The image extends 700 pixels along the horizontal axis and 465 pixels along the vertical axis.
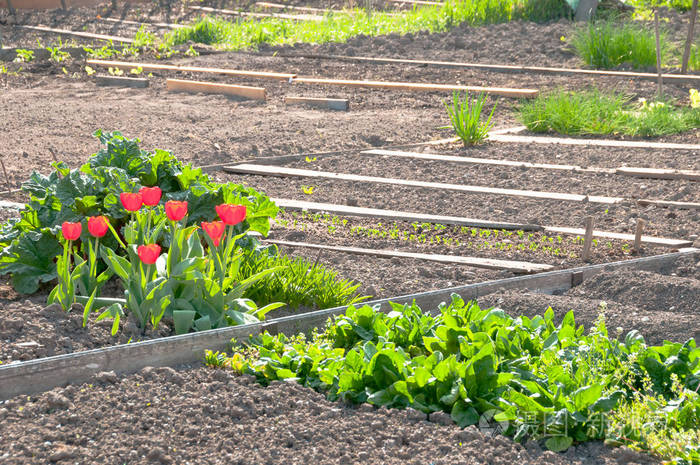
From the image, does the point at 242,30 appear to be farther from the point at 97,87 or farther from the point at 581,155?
the point at 581,155

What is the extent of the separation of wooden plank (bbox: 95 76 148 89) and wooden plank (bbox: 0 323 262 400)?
7.09 m

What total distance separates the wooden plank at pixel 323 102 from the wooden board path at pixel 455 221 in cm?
314

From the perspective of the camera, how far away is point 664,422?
265 cm

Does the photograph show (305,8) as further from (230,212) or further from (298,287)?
(230,212)

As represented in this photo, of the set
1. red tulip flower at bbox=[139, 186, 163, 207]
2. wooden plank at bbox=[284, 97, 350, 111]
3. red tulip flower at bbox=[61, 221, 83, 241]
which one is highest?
red tulip flower at bbox=[139, 186, 163, 207]

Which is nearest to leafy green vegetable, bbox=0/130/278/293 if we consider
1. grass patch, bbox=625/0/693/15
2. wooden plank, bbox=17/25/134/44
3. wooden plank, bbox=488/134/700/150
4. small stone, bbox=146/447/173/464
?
small stone, bbox=146/447/173/464

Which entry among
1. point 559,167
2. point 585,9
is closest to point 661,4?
point 585,9

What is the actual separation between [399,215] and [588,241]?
128 centimetres

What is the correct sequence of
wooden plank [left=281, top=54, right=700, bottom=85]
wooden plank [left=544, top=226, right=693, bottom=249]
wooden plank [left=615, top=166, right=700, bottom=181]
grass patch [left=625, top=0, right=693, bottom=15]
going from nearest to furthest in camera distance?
wooden plank [left=544, top=226, right=693, bottom=249]
wooden plank [left=615, top=166, right=700, bottom=181]
wooden plank [left=281, top=54, right=700, bottom=85]
grass patch [left=625, top=0, right=693, bottom=15]

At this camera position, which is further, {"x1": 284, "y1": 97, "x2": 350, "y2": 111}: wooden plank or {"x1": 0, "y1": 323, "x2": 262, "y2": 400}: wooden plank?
{"x1": 284, "y1": 97, "x2": 350, "y2": 111}: wooden plank

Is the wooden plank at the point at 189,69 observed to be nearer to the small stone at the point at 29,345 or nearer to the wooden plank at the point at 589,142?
the wooden plank at the point at 589,142

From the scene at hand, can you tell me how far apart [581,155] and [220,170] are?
2.76 meters

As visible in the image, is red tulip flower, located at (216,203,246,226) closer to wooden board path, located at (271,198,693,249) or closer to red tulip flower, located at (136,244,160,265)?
red tulip flower, located at (136,244,160,265)

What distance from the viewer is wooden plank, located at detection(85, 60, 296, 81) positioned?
9930 mm
